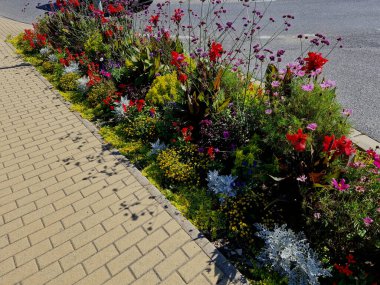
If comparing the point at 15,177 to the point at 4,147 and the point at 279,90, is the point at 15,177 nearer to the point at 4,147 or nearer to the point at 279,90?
the point at 4,147

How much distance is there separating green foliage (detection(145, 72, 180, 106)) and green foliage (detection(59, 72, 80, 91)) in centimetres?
220

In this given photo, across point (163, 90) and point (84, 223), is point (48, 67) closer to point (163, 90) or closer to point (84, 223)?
point (163, 90)

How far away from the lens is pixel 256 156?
3.50 meters

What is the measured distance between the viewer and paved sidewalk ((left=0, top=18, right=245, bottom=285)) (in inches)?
112

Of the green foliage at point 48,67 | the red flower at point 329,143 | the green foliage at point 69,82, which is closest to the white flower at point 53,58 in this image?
the green foliage at point 48,67

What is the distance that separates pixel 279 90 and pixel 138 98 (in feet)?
8.27

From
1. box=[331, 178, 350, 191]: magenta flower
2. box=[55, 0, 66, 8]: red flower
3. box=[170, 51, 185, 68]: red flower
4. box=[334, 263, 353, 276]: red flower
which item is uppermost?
box=[55, 0, 66, 8]: red flower

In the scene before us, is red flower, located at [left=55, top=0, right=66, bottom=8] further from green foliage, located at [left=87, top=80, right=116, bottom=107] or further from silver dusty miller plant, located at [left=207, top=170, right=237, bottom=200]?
silver dusty miller plant, located at [left=207, top=170, right=237, bottom=200]

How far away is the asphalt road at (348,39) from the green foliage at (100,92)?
4.29 meters

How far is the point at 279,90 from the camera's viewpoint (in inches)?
157

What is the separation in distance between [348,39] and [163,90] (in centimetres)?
618

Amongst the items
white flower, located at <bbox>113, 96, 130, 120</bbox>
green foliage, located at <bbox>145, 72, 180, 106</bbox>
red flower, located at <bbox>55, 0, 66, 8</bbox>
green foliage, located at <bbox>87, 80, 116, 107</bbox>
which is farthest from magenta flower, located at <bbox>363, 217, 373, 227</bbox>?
red flower, located at <bbox>55, 0, 66, 8</bbox>

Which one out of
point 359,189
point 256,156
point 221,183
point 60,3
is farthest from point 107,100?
point 60,3

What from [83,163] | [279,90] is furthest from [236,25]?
[83,163]
